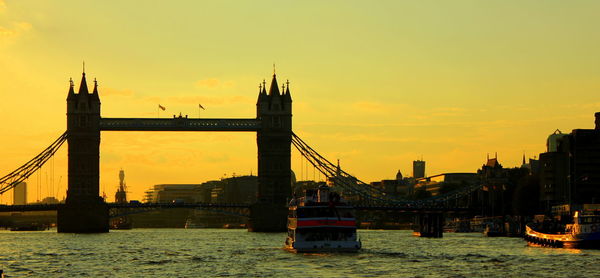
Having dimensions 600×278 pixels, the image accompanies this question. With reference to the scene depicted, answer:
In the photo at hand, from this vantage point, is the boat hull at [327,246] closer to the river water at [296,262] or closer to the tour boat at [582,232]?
the river water at [296,262]

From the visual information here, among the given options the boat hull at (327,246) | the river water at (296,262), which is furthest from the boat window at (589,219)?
the boat hull at (327,246)

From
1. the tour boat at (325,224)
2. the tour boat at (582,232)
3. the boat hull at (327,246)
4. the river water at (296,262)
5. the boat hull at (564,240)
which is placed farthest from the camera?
the boat hull at (564,240)

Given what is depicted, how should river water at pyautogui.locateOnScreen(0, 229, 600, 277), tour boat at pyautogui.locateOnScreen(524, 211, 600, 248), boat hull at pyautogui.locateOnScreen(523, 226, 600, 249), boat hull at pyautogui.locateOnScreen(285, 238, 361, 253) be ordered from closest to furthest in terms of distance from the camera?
river water at pyautogui.locateOnScreen(0, 229, 600, 277) < boat hull at pyautogui.locateOnScreen(285, 238, 361, 253) < tour boat at pyautogui.locateOnScreen(524, 211, 600, 248) < boat hull at pyautogui.locateOnScreen(523, 226, 600, 249)

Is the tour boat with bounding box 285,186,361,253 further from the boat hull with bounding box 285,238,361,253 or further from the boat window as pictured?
the boat window

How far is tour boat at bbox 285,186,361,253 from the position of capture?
12425 cm

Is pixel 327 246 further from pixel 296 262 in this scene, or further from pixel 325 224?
pixel 296 262

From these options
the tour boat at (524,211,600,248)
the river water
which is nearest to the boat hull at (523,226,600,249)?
the tour boat at (524,211,600,248)

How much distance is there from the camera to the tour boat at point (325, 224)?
124 metres

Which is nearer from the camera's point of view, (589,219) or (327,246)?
(327,246)

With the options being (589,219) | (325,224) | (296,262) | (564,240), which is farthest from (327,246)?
(564,240)

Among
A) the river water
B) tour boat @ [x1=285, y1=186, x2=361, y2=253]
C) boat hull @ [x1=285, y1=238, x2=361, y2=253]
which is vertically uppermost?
tour boat @ [x1=285, y1=186, x2=361, y2=253]

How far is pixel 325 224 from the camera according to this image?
124375 millimetres

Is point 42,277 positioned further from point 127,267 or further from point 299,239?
point 299,239

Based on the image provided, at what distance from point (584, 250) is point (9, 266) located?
56.0 metres
